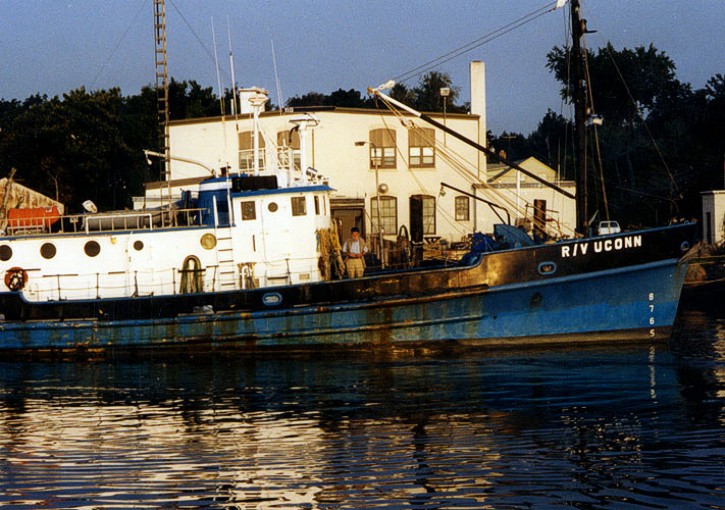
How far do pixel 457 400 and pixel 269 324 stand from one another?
7.13m

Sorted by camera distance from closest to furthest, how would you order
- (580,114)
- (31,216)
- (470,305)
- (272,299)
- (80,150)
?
(470,305) < (272,299) < (580,114) < (31,216) < (80,150)

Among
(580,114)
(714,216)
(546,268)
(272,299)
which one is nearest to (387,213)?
(714,216)

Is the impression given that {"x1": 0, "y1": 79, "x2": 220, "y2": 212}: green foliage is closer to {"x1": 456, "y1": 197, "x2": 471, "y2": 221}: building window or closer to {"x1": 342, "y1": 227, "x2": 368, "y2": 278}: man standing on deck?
{"x1": 456, "y1": 197, "x2": 471, "y2": 221}: building window

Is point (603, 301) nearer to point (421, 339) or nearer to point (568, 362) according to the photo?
point (568, 362)

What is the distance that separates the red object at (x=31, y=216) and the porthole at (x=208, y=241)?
3798 mm

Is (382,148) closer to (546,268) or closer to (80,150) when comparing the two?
(546,268)

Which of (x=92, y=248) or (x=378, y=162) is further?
(x=378, y=162)

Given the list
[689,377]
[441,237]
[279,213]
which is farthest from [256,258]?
[441,237]

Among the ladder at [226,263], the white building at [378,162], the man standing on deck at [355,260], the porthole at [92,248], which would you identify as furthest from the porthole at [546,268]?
the white building at [378,162]

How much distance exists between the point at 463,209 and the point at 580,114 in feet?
52.4

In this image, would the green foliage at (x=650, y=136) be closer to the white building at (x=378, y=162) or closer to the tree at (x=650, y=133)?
the tree at (x=650, y=133)

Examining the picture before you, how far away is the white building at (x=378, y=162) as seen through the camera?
37.3 m

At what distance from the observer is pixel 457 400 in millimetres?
16906

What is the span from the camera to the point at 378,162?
38375mm
